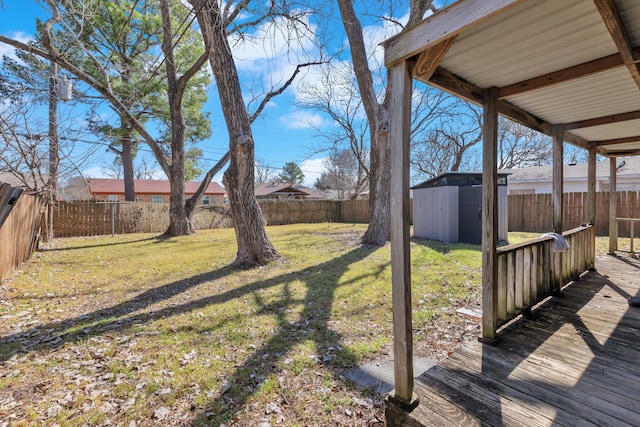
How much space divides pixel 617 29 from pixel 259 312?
13.0ft

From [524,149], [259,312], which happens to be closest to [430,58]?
[259,312]

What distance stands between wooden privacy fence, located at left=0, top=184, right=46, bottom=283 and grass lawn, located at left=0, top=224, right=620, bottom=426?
35 centimetres

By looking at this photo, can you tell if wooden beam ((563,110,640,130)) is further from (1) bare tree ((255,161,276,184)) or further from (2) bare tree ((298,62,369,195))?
(1) bare tree ((255,161,276,184))

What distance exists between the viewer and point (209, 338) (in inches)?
118

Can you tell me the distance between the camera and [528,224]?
38.0 feet

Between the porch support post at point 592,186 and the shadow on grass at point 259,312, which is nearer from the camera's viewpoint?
the shadow on grass at point 259,312

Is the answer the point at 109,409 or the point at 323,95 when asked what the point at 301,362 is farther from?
the point at 323,95

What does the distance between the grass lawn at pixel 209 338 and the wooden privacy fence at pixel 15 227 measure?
35 centimetres

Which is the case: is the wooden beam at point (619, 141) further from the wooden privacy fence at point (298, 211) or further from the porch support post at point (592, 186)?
the wooden privacy fence at point (298, 211)

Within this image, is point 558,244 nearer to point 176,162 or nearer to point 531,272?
point 531,272

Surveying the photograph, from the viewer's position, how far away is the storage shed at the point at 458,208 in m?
8.42

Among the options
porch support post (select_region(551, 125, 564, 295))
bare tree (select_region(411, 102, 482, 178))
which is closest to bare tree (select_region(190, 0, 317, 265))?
porch support post (select_region(551, 125, 564, 295))

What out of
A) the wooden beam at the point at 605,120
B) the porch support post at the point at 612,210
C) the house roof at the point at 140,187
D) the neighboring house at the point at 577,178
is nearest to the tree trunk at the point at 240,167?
the wooden beam at the point at 605,120

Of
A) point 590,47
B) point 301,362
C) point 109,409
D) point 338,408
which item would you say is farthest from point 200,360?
point 590,47
